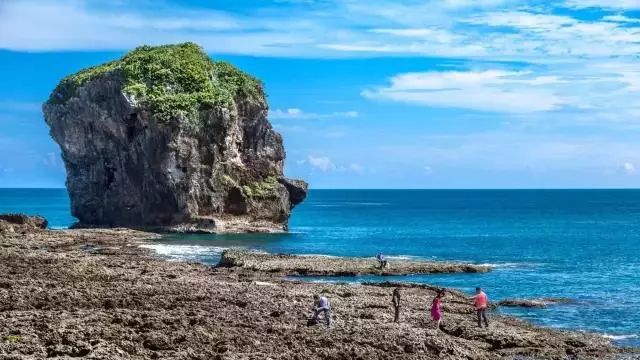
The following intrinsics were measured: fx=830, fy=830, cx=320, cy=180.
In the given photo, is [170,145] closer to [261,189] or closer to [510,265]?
[261,189]

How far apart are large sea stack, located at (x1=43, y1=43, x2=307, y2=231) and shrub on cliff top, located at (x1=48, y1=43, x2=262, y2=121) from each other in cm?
15

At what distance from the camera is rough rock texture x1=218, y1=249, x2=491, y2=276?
62.1m

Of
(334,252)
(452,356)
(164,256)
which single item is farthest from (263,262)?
(452,356)

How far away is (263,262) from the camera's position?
212 feet

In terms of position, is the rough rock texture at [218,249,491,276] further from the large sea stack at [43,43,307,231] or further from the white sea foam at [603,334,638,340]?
the large sea stack at [43,43,307,231]

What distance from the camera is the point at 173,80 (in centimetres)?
10738

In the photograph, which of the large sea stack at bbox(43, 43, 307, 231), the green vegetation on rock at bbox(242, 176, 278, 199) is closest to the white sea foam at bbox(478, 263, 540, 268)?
the large sea stack at bbox(43, 43, 307, 231)

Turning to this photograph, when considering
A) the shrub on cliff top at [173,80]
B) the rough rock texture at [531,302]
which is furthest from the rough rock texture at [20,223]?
the rough rock texture at [531,302]

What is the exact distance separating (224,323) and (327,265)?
33141mm

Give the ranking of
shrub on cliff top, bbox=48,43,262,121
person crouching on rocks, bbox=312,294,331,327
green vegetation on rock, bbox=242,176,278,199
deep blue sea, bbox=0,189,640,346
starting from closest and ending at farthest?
1. person crouching on rocks, bbox=312,294,331,327
2. deep blue sea, bbox=0,189,640,346
3. shrub on cliff top, bbox=48,43,262,121
4. green vegetation on rock, bbox=242,176,278,199

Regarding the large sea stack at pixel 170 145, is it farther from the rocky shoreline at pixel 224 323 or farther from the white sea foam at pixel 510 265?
the rocky shoreline at pixel 224 323

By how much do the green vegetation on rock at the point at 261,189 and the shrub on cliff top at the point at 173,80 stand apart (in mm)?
11367

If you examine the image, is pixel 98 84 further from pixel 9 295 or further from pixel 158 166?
pixel 9 295

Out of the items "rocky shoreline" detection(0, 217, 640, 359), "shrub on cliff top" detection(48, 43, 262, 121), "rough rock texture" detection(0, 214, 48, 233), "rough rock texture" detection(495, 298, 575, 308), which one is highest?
"shrub on cliff top" detection(48, 43, 262, 121)
